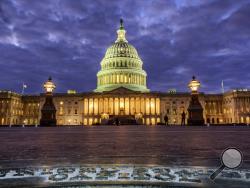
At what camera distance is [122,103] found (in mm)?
115562

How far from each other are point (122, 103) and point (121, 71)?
19.7m

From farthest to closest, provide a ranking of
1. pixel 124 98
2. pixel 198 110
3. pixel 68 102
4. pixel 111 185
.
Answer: pixel 68 102
pixel 124 98
pixel 198 110
pixel 111 185

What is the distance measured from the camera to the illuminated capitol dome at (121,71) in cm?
12888

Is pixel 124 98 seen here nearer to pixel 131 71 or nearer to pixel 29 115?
pixel 131 71

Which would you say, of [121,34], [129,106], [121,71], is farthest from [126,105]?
[121,34]

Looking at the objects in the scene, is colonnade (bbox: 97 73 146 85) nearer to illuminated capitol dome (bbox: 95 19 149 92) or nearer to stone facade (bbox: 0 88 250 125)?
illuminated capitol dome (bbox: 95 19 149 92)

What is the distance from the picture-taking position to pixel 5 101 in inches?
4668

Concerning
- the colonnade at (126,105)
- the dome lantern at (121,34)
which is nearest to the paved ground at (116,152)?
the colonnade at (126,105)

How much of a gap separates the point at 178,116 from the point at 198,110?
65899 mm

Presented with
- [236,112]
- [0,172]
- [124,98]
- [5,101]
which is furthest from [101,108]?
[0,172]

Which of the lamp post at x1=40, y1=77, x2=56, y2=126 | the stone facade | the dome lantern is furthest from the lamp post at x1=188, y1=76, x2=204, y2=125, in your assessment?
the dome lantern

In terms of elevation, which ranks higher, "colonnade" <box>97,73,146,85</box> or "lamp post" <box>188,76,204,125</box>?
"colonnade" <box>97,73,146,85</box>

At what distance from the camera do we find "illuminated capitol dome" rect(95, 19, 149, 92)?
129 m

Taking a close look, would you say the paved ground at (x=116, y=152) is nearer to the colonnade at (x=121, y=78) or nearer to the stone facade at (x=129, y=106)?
the stone facade at (x=129, y=106)
